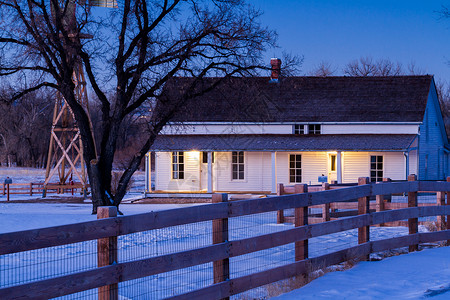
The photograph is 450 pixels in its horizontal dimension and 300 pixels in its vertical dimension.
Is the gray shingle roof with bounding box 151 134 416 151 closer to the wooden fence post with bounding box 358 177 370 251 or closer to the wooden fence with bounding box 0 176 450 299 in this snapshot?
the wooden fence with bounding box 0 176 450 299

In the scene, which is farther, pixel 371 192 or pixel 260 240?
pixel 371 192

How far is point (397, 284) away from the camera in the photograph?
7441 mm

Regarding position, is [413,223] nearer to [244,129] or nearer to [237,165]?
[237,165]

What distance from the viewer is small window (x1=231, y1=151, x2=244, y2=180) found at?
32906 millimetres

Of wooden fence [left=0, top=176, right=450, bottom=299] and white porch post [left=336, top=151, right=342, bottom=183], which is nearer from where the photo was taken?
wooden fence [left=0, top=176, right=450, bottom=299]

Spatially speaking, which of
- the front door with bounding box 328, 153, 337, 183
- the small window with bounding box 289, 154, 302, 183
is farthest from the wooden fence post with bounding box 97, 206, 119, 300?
the front door with bounding box 328, 153, 337, 183

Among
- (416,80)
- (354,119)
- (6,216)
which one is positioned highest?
(416,80)

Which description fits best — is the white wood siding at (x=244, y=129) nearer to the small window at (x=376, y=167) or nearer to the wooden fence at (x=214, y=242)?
the small window at (x=376, y=167)

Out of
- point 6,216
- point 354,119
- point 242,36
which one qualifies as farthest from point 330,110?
point 6,216

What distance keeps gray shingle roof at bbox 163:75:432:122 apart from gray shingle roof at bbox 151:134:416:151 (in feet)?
3.41

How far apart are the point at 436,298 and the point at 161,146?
86.5ft

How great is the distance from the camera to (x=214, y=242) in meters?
6.61

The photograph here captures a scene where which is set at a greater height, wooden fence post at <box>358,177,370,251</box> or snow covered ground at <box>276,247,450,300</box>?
wooden fence post at <box>358,177,370,251</box>

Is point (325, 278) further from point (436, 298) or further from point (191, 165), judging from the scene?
point (191, 165)
